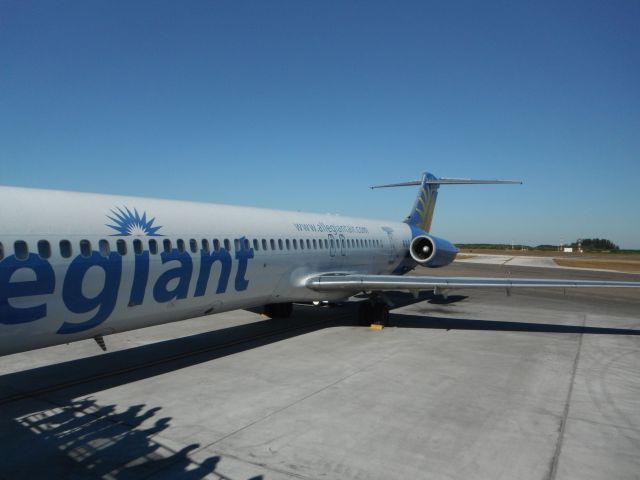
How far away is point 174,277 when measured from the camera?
8.60 metres

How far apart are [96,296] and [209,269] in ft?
8.07

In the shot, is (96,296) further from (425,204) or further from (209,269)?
(425,204)

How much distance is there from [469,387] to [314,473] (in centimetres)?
404

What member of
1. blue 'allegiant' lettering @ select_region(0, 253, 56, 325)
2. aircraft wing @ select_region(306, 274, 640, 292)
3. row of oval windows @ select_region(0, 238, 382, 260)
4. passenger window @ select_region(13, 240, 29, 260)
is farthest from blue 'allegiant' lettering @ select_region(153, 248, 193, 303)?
aircraft wing @ select_region(306, 274, 640, 292)

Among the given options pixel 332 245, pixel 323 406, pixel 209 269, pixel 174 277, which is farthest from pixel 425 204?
pixel 323 406

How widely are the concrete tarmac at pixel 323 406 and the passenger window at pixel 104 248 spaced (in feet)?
7.47

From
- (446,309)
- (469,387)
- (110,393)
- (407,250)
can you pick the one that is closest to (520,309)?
(446,309)

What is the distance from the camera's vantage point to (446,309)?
Result: 1769 cm

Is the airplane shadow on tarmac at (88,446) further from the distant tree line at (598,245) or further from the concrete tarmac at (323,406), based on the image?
the distant tree line at (598,245)

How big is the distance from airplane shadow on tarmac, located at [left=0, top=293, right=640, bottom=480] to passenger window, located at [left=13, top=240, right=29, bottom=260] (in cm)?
229

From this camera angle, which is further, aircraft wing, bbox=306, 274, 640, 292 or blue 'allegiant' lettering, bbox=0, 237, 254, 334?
aircraft wing, bbox=306, 274, 640, 292

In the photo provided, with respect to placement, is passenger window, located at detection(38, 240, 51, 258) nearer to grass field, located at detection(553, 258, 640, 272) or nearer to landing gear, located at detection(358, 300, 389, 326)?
landing gear, located at detection(358, 300, 389, 326)

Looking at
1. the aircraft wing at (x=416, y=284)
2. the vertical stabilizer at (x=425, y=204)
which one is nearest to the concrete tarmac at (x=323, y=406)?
the aircraft wing at (x=416, y=284)

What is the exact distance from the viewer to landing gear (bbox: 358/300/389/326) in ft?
45.5
